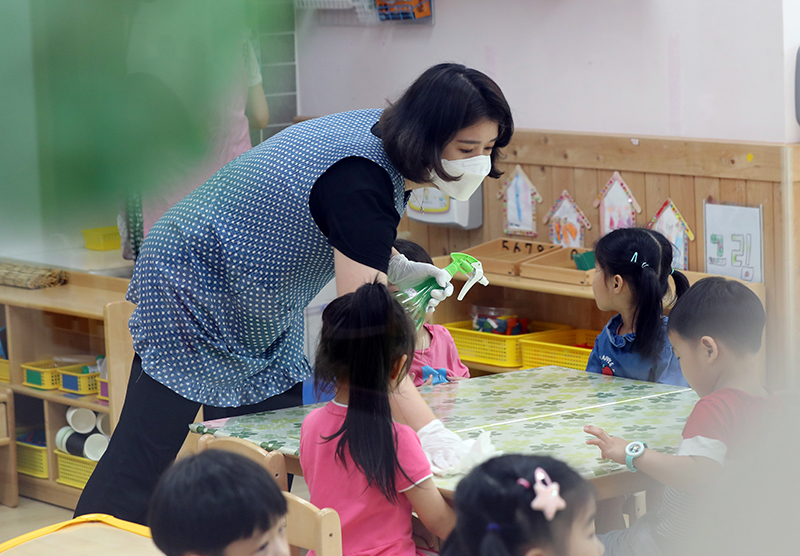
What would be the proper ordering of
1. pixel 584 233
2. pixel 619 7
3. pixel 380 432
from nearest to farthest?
1. pixel 380 432
2. pixel 619 7
3. pixel 584 233

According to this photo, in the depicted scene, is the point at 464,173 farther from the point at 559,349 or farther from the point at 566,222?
the point at 566,222

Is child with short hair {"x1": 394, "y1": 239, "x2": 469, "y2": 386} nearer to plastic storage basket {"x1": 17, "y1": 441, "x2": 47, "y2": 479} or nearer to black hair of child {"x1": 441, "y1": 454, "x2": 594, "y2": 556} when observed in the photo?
plastic storage basket {"x1": 17, "y1": 441, "x2": 47, "y2": 479}

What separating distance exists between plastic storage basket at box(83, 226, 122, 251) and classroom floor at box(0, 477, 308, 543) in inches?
23.3

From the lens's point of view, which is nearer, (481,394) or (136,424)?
(136,424)

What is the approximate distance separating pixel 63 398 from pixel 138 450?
0.31 metres

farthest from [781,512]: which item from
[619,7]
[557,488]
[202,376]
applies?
[619,7]

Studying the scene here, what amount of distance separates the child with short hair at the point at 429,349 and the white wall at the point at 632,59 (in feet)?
0.90

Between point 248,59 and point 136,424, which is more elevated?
point 248,59

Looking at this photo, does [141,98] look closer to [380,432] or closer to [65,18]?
[65,18]

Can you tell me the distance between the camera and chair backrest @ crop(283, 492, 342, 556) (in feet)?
2.42

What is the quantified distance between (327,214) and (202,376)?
230 millimetres

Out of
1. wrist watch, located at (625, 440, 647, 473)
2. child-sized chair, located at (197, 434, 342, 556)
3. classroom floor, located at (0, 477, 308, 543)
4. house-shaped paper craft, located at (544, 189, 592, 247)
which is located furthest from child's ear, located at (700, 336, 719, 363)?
house-shaped paper craft, located at (544, 189, 592, 247)

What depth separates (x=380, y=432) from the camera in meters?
0.82

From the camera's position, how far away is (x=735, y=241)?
68.1 inches
